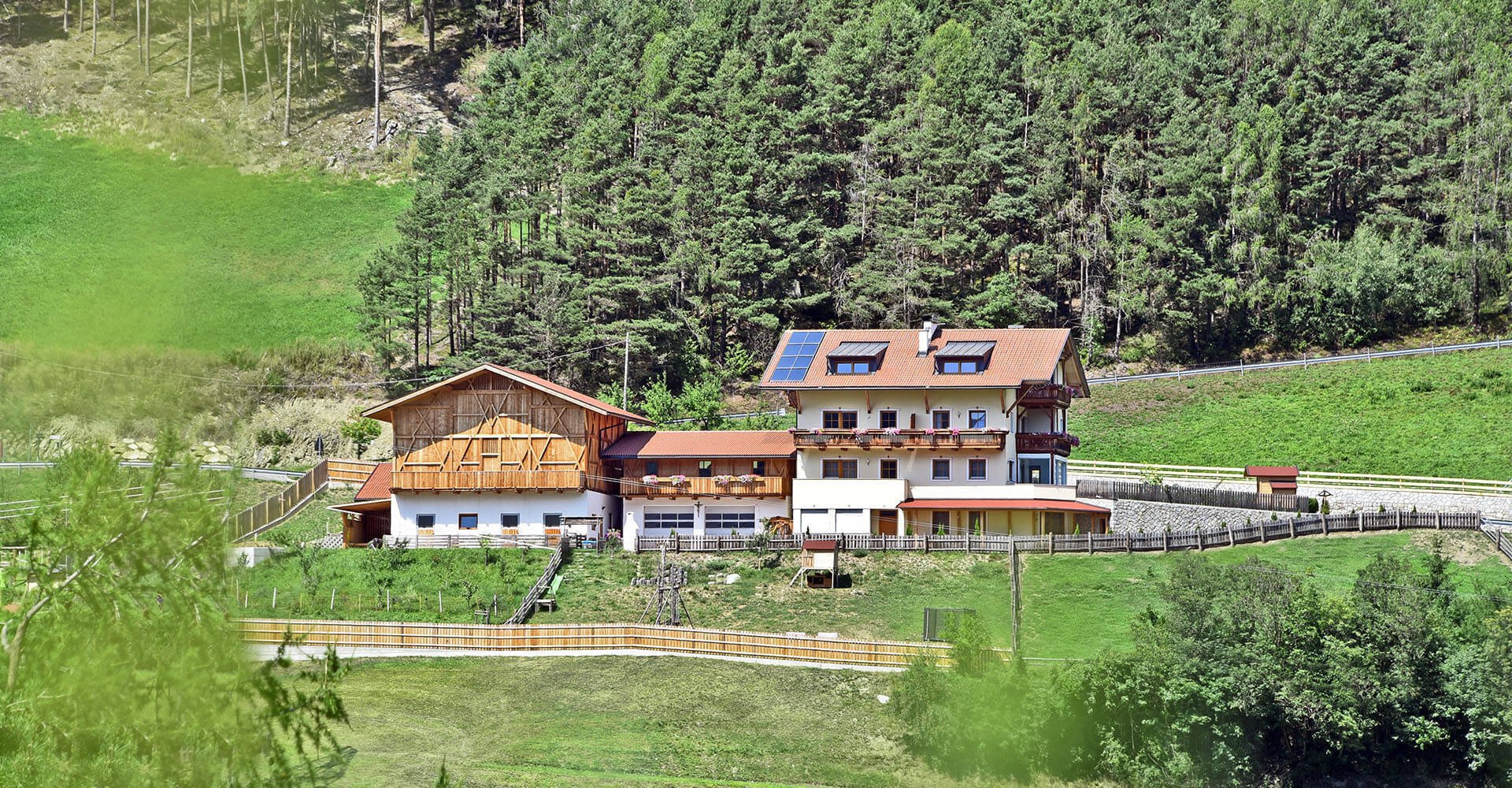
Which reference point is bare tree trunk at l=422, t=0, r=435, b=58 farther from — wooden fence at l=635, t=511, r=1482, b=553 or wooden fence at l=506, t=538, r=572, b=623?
wooden fence at l=635, t=511, r=1482, b=553

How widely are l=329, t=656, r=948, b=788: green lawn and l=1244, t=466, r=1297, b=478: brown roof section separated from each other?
94.0 feet

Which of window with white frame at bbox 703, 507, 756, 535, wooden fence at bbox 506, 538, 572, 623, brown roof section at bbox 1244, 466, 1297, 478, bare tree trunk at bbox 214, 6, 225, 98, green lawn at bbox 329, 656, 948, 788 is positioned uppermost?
bare tree trunk at bbox 214, 6, 225, 98

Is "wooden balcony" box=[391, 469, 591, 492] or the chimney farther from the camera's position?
the chimney

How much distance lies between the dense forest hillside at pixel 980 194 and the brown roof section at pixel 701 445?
2084cm

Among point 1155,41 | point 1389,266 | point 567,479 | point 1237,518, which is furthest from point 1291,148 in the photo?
point 567,479

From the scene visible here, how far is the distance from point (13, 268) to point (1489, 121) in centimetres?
10644

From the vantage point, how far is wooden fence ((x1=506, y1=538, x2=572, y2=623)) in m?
57.0

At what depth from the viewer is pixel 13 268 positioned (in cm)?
1545

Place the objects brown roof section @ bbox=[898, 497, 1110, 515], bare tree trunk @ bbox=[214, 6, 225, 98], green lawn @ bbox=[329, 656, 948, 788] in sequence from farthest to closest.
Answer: brown roof section @ bbox=[898, 497, 1110, 515], green lawn @ bbox=[329, 656, 948, 788], bare tree trunk @ bbox=[214, 6, 225, 98]

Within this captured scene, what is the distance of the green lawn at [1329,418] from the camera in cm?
8006

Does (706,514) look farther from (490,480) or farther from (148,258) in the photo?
(148,258)

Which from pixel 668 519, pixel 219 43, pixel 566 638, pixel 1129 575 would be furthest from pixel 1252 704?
pixel 219 43

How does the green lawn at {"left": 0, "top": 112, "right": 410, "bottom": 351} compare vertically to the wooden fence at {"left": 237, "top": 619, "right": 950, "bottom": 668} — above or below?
above

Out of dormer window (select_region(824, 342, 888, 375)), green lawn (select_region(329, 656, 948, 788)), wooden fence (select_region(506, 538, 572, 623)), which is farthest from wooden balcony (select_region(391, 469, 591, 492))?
green lawn (select_region(329, 656, 948, 788))
